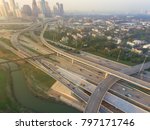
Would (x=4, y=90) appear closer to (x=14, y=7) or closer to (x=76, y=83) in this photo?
(x=76, y=83)

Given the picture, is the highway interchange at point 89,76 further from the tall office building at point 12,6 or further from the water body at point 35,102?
the tall office building at point 12,6

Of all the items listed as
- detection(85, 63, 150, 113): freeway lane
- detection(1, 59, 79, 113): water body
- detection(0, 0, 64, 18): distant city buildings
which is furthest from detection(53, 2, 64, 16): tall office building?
detection(1, 59, 79, 113): water body

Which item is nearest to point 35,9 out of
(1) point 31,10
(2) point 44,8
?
(1) point 31,10

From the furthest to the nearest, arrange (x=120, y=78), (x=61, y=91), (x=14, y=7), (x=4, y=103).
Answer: (x=14, y=7)
(x=120, y=78)
(x=61, y=91)
(x=4, y=103)

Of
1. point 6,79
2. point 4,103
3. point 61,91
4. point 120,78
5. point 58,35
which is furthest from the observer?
point 58,35

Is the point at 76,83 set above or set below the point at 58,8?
below

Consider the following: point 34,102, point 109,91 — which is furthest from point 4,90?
point 109,91

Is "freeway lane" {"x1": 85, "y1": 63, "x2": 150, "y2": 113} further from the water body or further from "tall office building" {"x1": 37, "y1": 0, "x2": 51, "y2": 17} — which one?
"tall office building" {"x1": 37, "y1": 0, "x2": 51, "y2": 17}

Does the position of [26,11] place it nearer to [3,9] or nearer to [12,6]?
[12,6]
